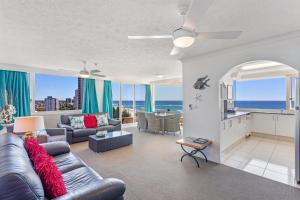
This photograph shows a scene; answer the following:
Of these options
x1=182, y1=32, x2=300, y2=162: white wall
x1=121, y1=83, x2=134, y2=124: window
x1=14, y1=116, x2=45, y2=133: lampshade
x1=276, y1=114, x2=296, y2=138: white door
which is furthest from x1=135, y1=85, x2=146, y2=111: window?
x1=14, y1=116, x2=45, y2=133: lampshade

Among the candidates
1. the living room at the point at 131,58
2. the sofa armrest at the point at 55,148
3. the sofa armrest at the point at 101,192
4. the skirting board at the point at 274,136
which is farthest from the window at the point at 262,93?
the sofa armrest at the point at 55,148

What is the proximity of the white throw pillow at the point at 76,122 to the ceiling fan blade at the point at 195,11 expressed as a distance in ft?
16.4

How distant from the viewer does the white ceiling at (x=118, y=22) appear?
70.2 inches

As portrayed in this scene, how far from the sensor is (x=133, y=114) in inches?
349

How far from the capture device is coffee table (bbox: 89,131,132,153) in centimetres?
416

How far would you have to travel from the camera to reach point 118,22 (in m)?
2.18

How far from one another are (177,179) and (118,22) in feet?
8.91

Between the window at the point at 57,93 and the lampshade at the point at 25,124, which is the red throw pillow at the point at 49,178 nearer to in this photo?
the lampshade at the point at 25,124

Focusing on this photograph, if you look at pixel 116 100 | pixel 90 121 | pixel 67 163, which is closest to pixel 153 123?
pixel 90 121

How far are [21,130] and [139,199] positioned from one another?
2.04 metres

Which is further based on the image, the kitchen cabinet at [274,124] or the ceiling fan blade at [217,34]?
the kitchen cabinet at [274,124]

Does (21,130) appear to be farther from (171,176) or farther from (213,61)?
(213,61)

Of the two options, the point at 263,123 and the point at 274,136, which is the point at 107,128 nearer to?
the point at 263,123

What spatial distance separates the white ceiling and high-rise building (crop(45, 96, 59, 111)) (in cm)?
266
